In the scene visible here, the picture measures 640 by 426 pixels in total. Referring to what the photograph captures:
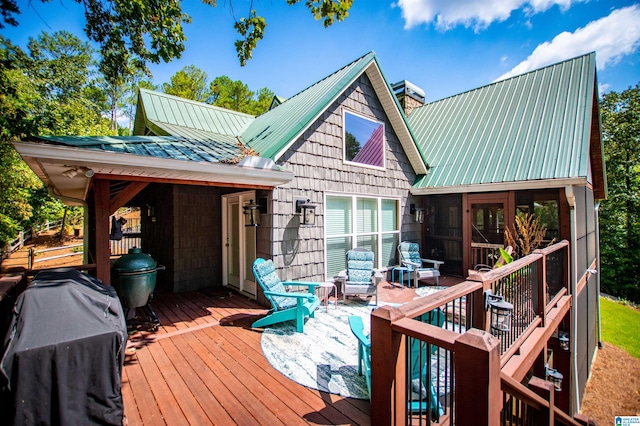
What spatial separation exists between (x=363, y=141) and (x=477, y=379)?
6.22m

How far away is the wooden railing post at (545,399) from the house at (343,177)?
12.6 ft

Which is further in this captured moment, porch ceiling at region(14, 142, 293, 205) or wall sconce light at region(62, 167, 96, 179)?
wall sconce light at region(62, 167, 96, 179)

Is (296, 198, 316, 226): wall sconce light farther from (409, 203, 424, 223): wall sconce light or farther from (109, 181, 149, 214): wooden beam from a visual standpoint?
(409, 203, 424, 223): wall sconce light

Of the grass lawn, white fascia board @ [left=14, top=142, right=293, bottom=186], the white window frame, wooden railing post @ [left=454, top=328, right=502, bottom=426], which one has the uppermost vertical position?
the white window frame

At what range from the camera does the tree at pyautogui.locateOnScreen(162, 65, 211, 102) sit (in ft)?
65.5

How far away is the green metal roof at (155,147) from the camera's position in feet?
11.2

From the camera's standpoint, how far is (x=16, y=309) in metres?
2.08

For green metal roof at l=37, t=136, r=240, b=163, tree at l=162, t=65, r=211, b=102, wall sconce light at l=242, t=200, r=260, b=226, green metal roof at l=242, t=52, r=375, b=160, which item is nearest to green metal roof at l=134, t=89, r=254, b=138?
green metal roof at l=242, t=52, r=375, b=160

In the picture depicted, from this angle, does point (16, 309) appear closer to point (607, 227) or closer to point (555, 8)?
point (555, 8)

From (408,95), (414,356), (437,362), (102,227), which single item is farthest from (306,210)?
(408,95)

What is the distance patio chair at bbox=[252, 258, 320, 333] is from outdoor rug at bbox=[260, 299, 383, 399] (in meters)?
0.19

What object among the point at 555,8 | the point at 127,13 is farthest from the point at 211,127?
the point at 555,8

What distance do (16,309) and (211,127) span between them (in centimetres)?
670

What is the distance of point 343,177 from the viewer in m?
6.35
